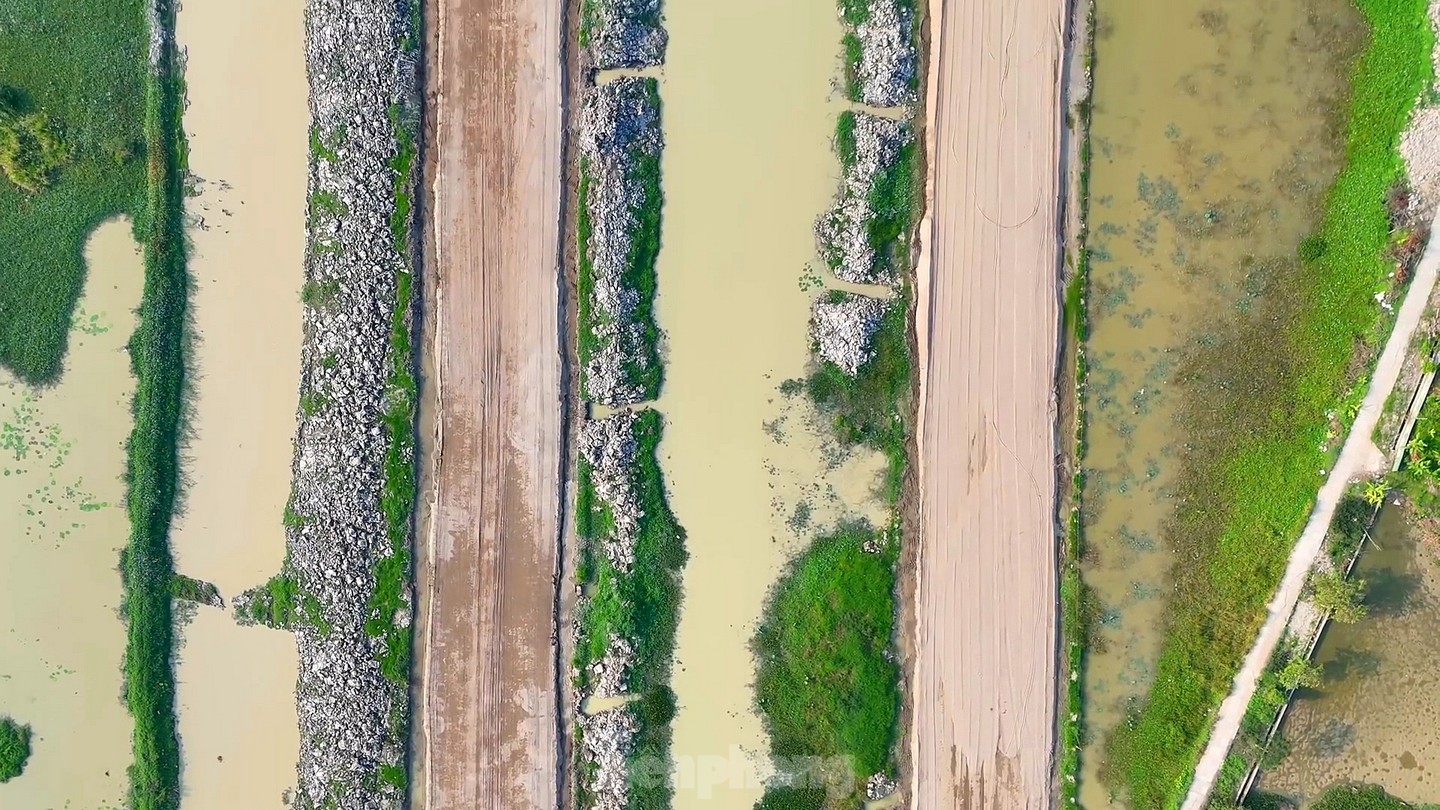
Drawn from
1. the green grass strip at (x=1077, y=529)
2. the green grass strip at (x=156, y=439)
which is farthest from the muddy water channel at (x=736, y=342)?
the green grass strip at (x=156, y=439)

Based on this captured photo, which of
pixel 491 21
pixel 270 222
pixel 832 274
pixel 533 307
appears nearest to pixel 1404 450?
pixel 832 274

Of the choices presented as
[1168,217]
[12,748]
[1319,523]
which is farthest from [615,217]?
[12,748]

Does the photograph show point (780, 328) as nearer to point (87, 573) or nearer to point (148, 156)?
point (148, 156)

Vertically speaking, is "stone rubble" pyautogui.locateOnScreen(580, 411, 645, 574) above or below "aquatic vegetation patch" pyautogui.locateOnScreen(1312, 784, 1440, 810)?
above

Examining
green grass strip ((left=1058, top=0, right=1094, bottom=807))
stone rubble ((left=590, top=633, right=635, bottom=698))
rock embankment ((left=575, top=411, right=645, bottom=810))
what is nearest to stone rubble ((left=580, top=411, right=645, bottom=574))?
rock embankment ((left=575, top=411, right=645, bottom=810))

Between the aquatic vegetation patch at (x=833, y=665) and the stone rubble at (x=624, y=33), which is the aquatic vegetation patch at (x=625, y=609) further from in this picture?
the stone rubble at (x=624, y=33)

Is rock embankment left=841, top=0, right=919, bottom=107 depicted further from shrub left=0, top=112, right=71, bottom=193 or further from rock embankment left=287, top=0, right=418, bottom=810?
shrub left=0, top=112, right=71, bottom=193

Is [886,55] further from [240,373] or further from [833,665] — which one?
[240,373]
